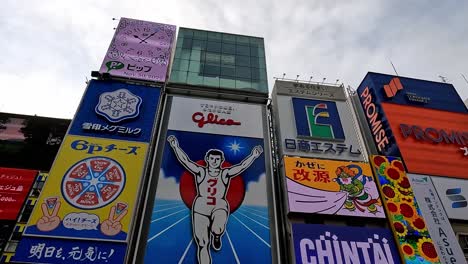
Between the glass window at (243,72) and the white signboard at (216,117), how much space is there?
10.1 feet

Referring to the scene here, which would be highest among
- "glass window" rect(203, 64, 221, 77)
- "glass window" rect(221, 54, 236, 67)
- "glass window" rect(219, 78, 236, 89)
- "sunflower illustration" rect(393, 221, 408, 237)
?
A: "glass window" rect(221, 54, 236, 67)

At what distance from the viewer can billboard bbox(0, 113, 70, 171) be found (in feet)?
66.3

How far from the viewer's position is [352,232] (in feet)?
47.7

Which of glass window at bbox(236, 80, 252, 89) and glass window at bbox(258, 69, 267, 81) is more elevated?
glass window at bbox(258, 69, 267, 81)

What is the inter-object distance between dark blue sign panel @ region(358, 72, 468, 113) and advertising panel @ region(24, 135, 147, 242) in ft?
53.6

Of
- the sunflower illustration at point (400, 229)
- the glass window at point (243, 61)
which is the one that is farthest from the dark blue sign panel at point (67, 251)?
the glass window at point (243, 61)

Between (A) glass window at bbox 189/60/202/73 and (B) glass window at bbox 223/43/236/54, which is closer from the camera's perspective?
(A) glass window at bbox 189/60/202/73

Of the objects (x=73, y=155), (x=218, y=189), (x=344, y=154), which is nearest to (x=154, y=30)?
(x=73, y=155)

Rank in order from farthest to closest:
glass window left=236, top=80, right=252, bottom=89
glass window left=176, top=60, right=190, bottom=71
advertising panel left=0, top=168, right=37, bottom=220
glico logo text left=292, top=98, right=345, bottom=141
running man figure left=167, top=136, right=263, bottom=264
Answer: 1. glass window left=176, top=60, right=190, bottom=71
2. glass window left=236, top=80, right=252, bottom=89
3. glico logo text left=292, top=98, right=345, bottom=141
4. advertising panel left=0, top=168, right=37, bottom=220
5. running man figure left=167, top=136, right=263, bottom=264

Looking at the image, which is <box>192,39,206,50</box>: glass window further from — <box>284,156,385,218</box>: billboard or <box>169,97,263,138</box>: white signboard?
<box>284,156,385,218</box>: billboard

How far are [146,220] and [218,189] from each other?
3551mm

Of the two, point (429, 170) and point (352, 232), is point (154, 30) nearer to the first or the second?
point (352, 232)

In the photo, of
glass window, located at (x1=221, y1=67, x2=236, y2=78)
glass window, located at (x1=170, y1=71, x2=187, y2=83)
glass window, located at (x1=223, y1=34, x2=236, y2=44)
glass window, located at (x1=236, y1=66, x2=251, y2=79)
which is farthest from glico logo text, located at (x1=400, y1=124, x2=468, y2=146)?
glass window, located at (x1=170, y1=71, x2=187, y2=83)

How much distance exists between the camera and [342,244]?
1399cm
